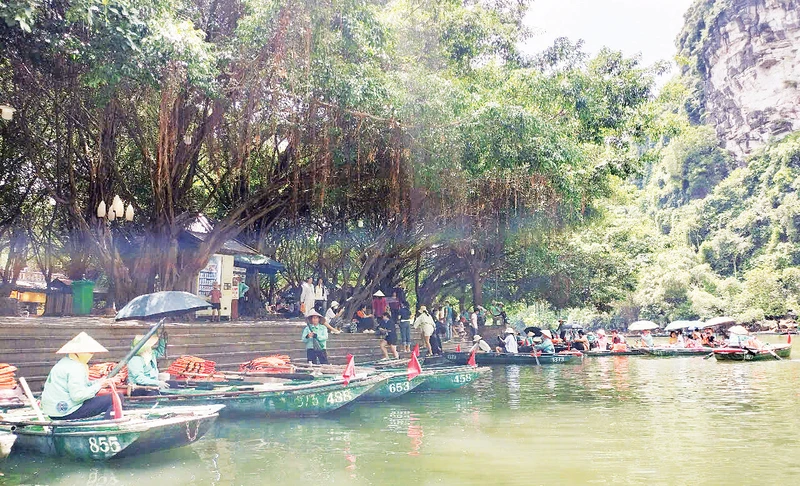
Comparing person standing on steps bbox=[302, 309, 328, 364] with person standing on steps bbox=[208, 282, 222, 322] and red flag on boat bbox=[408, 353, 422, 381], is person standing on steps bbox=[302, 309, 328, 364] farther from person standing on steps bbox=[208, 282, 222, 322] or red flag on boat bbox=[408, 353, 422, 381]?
person standing on steps bbox=[208, 282, 222, 322]

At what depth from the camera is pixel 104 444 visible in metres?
6.73

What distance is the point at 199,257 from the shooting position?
1554 centimetres

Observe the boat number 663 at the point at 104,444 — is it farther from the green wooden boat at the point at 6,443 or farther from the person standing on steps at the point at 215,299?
the person standing on steps at the point at 215,299

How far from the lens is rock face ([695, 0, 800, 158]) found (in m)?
66.9

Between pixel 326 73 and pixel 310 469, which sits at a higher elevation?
pixel 326 73

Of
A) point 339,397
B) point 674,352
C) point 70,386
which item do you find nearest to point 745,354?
point 674,352

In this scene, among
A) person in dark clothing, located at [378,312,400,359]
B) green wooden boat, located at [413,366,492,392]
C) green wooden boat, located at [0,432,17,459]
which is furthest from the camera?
person in dark clothing, located at [378,312,400,359]

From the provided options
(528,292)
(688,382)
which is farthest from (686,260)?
(688,382)

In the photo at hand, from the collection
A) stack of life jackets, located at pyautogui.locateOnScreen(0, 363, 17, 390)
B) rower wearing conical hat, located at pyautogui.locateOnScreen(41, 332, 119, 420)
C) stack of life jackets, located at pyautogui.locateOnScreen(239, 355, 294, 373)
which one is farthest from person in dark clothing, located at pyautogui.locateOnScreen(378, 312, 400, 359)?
rower wearing conical hat, located at pyautogui.locateOnScreen(41, 332, 119, 420)

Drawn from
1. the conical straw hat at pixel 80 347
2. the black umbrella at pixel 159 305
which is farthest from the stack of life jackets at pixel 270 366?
the conical straw hat at pixel 80 347

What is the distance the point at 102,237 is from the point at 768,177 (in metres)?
64.6

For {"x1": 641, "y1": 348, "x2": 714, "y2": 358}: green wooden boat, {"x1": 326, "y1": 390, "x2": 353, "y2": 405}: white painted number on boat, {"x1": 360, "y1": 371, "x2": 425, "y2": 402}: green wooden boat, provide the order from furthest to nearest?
{"x1": 641, "y1": 348, "x2": 714, "y2": 358}: green wooden boat, {"x1": 360, "y1": 371, "x2": 425, "y2": 402}: green wooden boat, {"x1": 326, "y1": 390, "x2": 353, "y2": 405}: white painted number on boat

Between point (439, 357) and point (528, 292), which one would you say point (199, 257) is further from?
point (528, 292)

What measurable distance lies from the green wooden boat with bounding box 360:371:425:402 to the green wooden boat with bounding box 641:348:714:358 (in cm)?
1903
